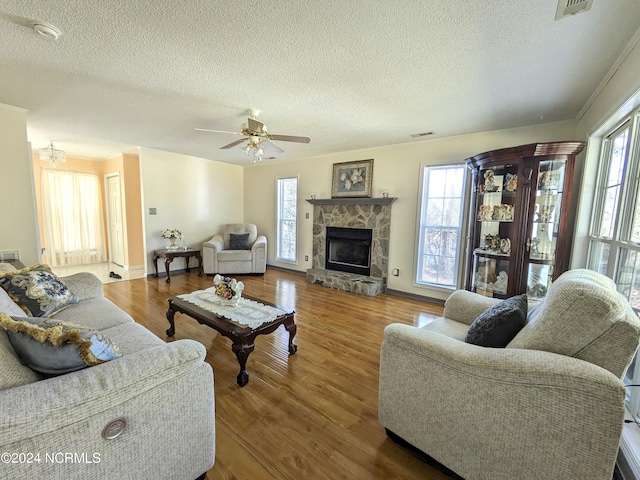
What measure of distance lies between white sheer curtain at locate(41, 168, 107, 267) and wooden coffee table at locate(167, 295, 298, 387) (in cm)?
484

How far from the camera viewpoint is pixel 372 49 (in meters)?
1.78

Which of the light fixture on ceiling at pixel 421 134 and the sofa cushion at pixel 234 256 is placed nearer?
the light fixture on ceiling at pixel 421 134

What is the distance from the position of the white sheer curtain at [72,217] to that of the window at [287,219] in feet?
13.4

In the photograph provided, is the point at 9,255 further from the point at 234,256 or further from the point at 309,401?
the point at 309,401

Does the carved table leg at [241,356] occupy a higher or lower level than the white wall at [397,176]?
lower

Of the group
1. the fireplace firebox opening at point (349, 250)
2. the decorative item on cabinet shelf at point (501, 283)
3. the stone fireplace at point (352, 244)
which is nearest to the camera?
the decorative item on cabinet shelf at point (501, 283)

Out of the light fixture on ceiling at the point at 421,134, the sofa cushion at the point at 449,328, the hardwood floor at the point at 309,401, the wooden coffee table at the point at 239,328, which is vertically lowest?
the hardwood floor at the point at 309,401

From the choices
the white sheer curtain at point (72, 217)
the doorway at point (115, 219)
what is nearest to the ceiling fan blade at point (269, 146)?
the doorway at point (115, 219)

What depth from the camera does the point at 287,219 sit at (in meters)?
5.83

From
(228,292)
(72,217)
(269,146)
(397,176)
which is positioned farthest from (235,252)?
(72,217)

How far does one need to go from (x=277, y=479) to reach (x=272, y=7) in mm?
2440

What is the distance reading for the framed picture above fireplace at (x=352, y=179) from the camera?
450 cm

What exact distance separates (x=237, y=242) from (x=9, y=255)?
3.17m
